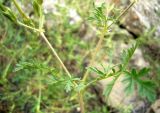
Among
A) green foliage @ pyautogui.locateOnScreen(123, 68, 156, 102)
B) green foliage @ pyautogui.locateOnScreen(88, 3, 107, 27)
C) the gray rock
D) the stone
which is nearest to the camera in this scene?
green foliage @ pyautogui.locateOnScreen(123, 68, 156, 102)

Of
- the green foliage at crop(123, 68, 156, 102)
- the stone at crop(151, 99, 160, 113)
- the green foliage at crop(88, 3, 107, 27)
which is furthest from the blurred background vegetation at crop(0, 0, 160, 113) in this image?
the green foliage at crop(123, 68, 156, 102)

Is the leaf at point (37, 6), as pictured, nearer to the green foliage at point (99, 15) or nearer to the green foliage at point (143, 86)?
the green foliage at point (99, 15)

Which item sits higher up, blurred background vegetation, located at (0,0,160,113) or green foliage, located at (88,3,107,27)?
green foliage, located at (88,3,107,27)

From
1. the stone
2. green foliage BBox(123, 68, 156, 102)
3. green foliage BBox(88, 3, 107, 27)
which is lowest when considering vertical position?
the stone

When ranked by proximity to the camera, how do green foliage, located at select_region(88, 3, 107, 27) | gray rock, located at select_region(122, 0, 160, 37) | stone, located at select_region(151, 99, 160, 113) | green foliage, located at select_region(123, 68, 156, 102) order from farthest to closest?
1. gray rock, located at select_region(122, 0, 160, 37)
2. stone, located at select_region(151, 99, 160, 113)
3. green foliage, located at select_region(88, 3, 107, 27)
4. green foliage, located at select_region(123, 68, 156, 102)

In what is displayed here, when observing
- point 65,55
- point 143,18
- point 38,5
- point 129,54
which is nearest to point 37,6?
point 38,5

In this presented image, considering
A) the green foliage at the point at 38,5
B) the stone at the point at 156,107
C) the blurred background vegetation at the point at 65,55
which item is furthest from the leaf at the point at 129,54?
the stone at the point at 156,107

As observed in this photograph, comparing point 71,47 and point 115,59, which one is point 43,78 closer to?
point 71,47

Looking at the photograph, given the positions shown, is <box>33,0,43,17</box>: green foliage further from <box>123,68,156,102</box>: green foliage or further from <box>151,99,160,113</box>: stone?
<box>151,99,160,113</box>: stone

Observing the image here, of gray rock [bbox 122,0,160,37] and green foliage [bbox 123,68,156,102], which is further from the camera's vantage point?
gray rock [bbox 122,0,160,37]
